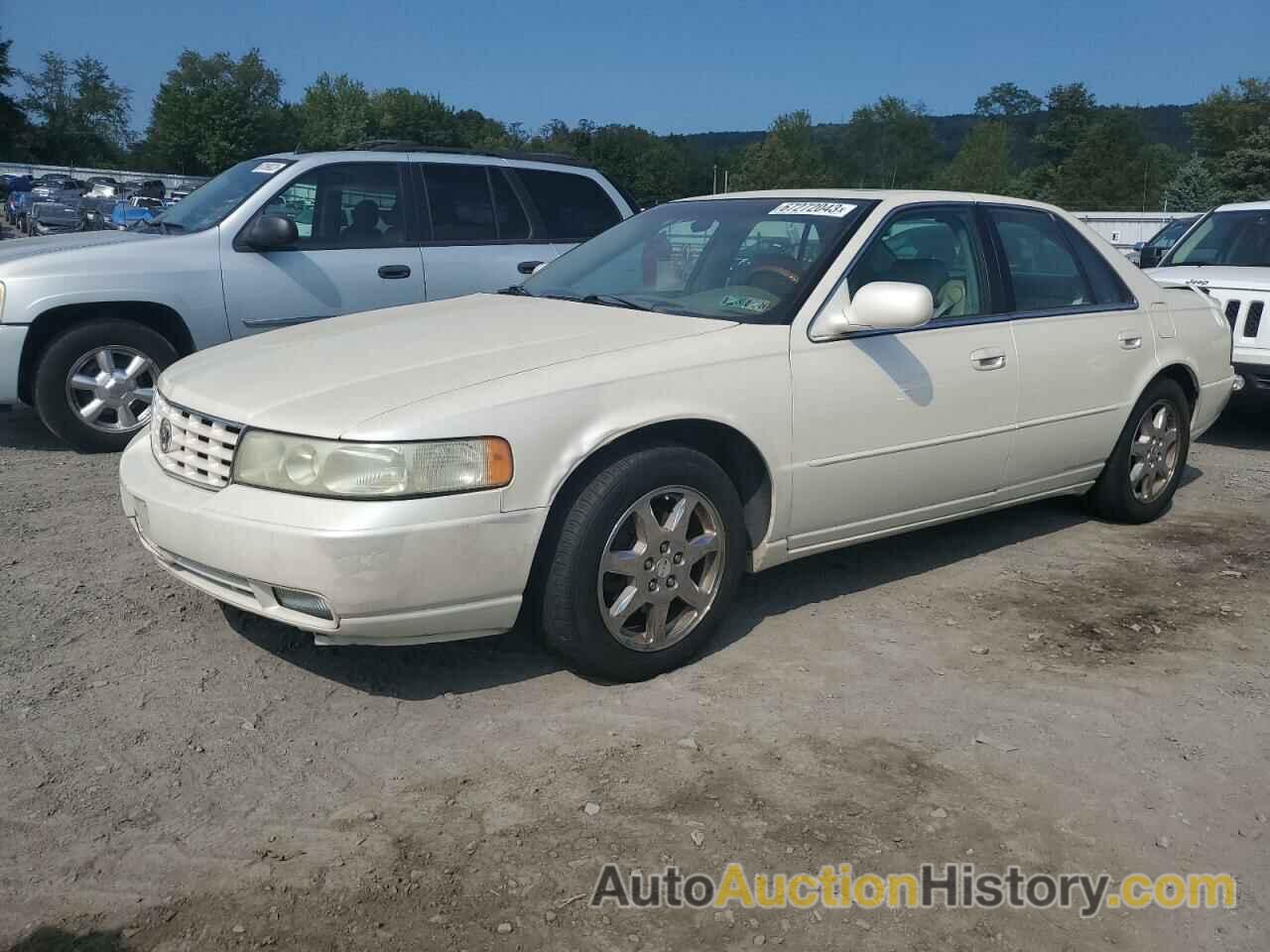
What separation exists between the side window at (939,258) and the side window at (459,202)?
12.3 ft

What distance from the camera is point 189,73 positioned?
11256cm

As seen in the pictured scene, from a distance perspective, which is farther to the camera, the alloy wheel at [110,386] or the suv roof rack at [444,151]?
the suv roof rack at [444,151]

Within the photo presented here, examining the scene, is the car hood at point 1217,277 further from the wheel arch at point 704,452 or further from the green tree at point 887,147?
the green tree at point 887,147

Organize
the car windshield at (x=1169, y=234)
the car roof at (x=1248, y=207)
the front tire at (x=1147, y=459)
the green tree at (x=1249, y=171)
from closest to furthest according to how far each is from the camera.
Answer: the front tire at (x=1147, y=459), the car roof at (x=1248, y=207), the car windshield at (x=1169, y=234), the green tree at (x=1249, y=171)

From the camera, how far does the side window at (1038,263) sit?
4898 millimetres

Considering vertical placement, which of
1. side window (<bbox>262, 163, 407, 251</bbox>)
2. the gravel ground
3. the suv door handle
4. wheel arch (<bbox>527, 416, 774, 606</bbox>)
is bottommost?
the gravel ground

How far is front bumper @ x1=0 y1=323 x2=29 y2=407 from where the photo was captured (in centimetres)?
632

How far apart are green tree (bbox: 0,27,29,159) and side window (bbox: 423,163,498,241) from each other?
9752 centimetres

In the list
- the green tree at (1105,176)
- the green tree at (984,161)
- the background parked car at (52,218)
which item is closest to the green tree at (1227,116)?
the green tree at (1105,176)

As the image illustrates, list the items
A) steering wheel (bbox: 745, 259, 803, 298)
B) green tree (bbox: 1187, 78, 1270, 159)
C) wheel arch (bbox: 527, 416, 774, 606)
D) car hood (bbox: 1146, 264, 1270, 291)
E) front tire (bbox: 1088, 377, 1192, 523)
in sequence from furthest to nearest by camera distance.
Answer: green tree (bbox: 1187, 78, 1270, 159) < car hood (bbox: 1146, 264, 1270, 291) < front tire (bbox: 1088, 377, 1192, 523) < steering wheel (bbox: 745, 259, 803, 298) < wheel arch (bbox: 527, 416, 774, 606)

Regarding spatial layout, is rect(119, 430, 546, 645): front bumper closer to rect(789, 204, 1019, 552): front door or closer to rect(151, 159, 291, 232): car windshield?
rect(789, 204, 1019, 552): front door

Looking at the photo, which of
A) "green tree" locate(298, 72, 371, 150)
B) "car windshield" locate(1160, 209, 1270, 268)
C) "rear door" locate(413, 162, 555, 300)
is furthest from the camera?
"green tree" locate(298, 72, 371, 150)

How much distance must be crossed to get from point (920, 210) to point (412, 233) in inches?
150

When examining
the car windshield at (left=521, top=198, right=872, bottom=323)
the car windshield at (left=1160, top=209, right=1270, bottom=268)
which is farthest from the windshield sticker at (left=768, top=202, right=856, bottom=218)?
the car windshield at (left=1160, top=209, right=1270, bottom=268)
